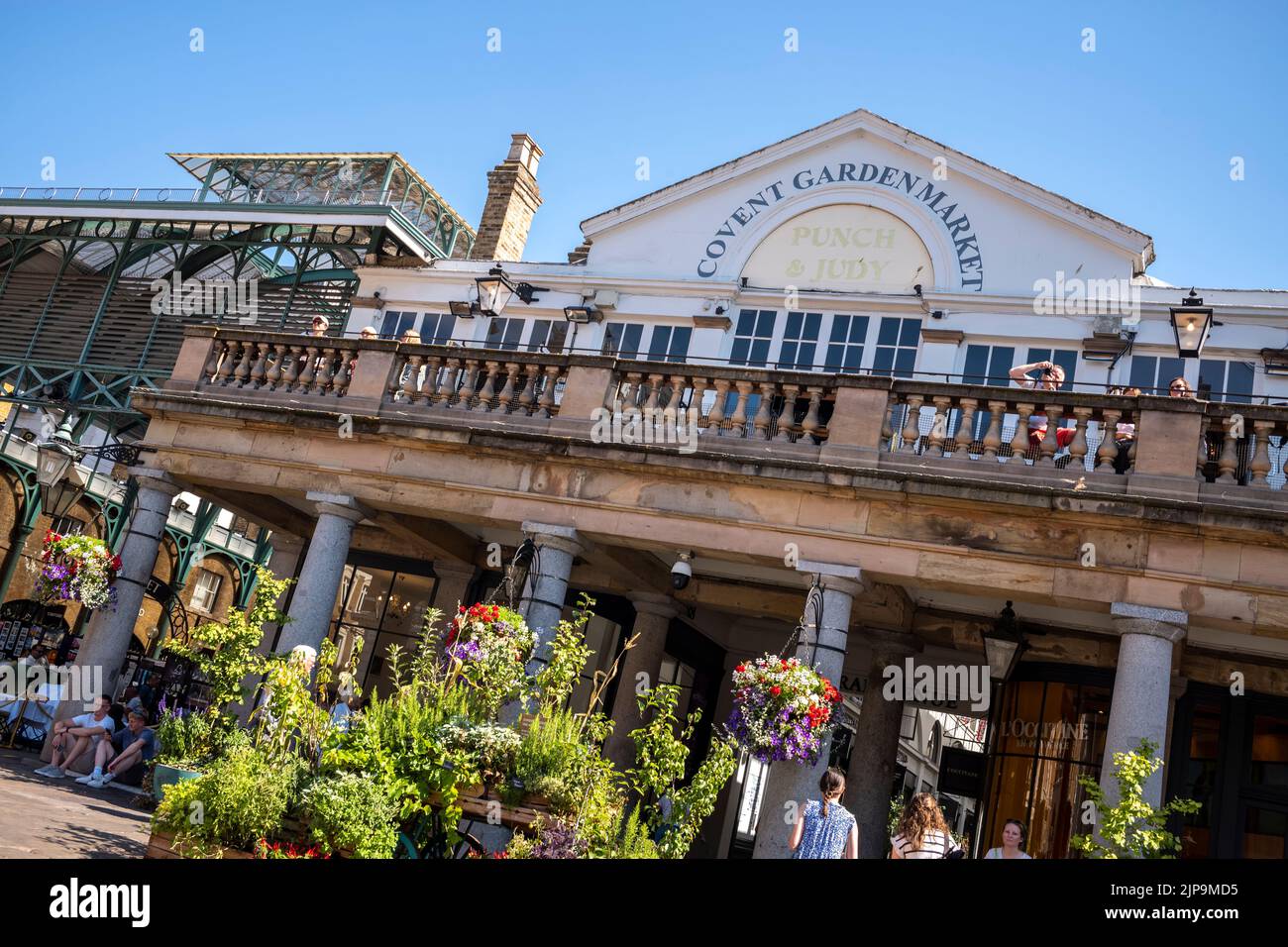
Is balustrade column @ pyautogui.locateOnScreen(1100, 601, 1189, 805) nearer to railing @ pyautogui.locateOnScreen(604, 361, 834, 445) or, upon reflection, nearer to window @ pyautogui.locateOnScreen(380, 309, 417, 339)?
railing @ pyautogui.locateOnScreen(604, 361, 834, 445)

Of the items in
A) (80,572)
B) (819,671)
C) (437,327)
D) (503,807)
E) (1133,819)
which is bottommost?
(503,807)

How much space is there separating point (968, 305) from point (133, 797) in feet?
40.8

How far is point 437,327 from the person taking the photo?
18578 mm

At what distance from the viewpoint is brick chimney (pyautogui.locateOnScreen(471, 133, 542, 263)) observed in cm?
2091

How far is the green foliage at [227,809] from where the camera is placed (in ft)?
22.9

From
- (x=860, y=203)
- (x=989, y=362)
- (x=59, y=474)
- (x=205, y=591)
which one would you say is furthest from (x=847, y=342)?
(x=205, y=591)

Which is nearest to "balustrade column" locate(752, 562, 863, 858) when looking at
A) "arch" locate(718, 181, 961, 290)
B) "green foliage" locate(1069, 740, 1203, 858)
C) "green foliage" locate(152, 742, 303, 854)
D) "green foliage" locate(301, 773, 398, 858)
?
"green foliage" locate(1069, 740, 1203, 858)

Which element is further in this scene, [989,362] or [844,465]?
[989,362]

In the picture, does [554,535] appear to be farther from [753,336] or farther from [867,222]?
[867,222]

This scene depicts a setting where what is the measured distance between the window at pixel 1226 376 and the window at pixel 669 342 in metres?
7.19

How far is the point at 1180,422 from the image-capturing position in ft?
31.9

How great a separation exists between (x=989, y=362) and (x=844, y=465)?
18.3 ft
